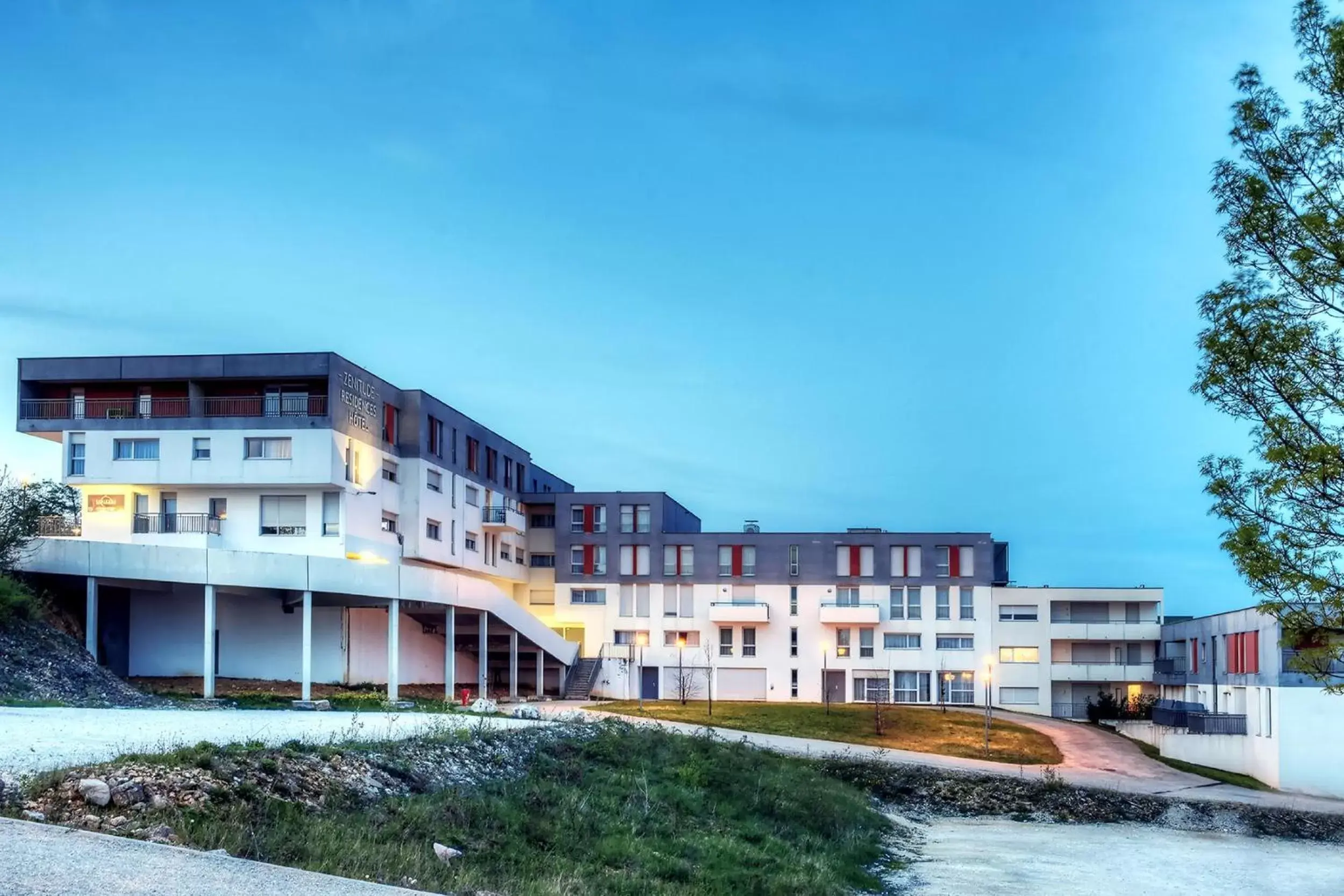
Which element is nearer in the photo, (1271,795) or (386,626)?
(1271,795)

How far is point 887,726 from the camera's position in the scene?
5222cm

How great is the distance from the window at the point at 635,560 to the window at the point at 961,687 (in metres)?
17.6

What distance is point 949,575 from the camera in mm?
68438

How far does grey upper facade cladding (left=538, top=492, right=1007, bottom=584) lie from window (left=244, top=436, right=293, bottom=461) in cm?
2404

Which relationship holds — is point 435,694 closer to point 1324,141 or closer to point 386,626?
point 386,626

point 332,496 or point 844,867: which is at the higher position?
A: point 332,496

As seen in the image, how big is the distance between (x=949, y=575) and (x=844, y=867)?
4851 centimetres

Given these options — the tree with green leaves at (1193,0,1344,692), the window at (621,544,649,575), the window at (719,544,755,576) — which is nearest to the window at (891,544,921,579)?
the window at (719,544,755,576)

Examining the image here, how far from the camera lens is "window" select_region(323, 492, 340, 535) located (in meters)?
48.9

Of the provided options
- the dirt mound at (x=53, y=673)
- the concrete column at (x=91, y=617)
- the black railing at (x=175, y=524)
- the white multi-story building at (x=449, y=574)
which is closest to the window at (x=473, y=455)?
the white multi-story building at (x=449, y=574)

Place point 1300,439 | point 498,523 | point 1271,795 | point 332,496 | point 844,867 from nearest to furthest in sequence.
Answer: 1. point 1300,439
2. point 844,867
3. point 1271,795
4. point 332,496
5. point 498,523

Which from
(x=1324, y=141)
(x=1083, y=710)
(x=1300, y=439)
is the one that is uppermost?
(x=1324, y=141)

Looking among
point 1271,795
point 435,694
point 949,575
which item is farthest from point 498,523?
point 1271,795

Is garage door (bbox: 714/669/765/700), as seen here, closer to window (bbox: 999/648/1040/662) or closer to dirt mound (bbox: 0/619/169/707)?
window (bbox: 999/648/1040/662)
